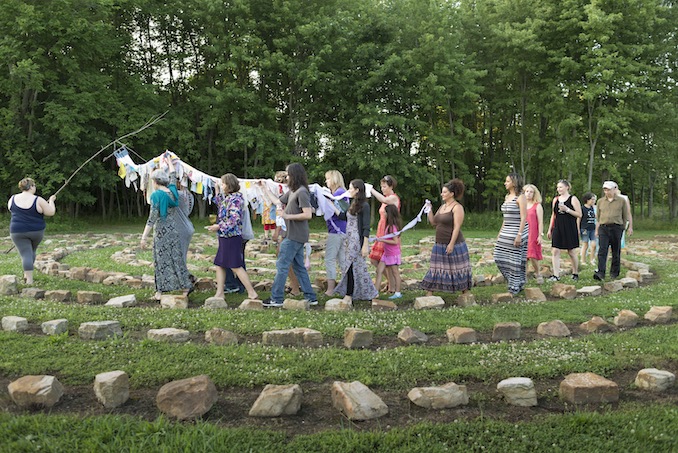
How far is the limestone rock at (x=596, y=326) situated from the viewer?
6758 mm

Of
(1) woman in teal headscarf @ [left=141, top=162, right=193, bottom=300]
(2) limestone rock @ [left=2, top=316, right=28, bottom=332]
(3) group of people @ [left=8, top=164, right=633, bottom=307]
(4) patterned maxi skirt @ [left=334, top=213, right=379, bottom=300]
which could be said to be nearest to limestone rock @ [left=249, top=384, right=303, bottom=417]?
(2) limestone rock @ [left=2, top=316, right=28, bottom=332]

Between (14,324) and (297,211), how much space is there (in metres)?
3.97

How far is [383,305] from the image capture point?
8.30m

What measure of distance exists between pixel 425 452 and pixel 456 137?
94.3 ft

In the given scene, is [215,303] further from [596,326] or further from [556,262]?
[556,262]

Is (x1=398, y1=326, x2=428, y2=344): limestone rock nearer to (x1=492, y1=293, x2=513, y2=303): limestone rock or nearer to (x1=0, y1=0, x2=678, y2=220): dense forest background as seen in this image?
(x1=492, y1=293, x2=513, y2=303): limestone rock

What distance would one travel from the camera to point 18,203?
959 centimetres

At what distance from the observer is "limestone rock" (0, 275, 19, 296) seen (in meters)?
8.93

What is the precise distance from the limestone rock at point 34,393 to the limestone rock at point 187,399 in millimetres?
813

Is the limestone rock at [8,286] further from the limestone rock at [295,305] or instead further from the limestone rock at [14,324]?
the limestone rock at [295,305]

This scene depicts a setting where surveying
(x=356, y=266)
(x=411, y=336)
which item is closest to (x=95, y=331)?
(x=411, y=336)

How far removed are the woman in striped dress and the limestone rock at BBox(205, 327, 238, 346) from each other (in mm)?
5452

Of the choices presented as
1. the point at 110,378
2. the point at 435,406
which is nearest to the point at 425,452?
the point at 435,406

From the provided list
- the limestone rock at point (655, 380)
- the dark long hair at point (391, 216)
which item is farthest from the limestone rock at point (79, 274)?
the limestone rock at point (655, 380)
